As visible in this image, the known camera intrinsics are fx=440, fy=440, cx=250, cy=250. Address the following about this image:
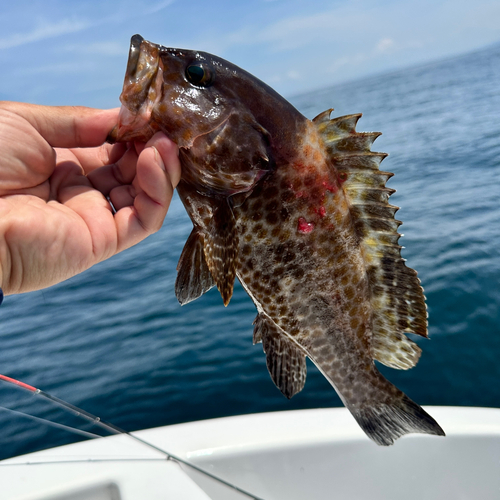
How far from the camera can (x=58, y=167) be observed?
2812 millimetres

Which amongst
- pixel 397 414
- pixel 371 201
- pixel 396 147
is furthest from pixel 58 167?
pixel 396 147

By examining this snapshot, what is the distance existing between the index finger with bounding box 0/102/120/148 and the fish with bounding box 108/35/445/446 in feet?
1.16

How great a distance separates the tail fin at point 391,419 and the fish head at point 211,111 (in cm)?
142

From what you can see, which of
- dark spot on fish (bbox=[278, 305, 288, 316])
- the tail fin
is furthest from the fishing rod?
dark spot on fish (bbox=[278, 305, 288, 316])

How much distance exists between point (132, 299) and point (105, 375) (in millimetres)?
3290

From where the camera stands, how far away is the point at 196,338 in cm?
765

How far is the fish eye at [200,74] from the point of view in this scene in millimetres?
2057

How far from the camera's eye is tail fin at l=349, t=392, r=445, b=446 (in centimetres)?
232

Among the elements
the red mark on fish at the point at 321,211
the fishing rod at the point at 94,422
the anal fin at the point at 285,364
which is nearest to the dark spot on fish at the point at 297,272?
the red mark on fish at the point at 321,211

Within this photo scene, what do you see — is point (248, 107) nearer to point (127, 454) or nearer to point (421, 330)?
point (421, 330)

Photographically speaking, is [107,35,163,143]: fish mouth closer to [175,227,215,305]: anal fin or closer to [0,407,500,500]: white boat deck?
[175,227,215,305]: anal fin

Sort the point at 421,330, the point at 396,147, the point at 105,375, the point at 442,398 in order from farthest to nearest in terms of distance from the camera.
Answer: the point at 396,147 → the point at 105,375 → the point at 442,398 → the point at 421,330

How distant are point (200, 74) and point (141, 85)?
278 millimetres

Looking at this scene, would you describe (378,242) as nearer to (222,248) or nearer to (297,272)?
(297,272)
